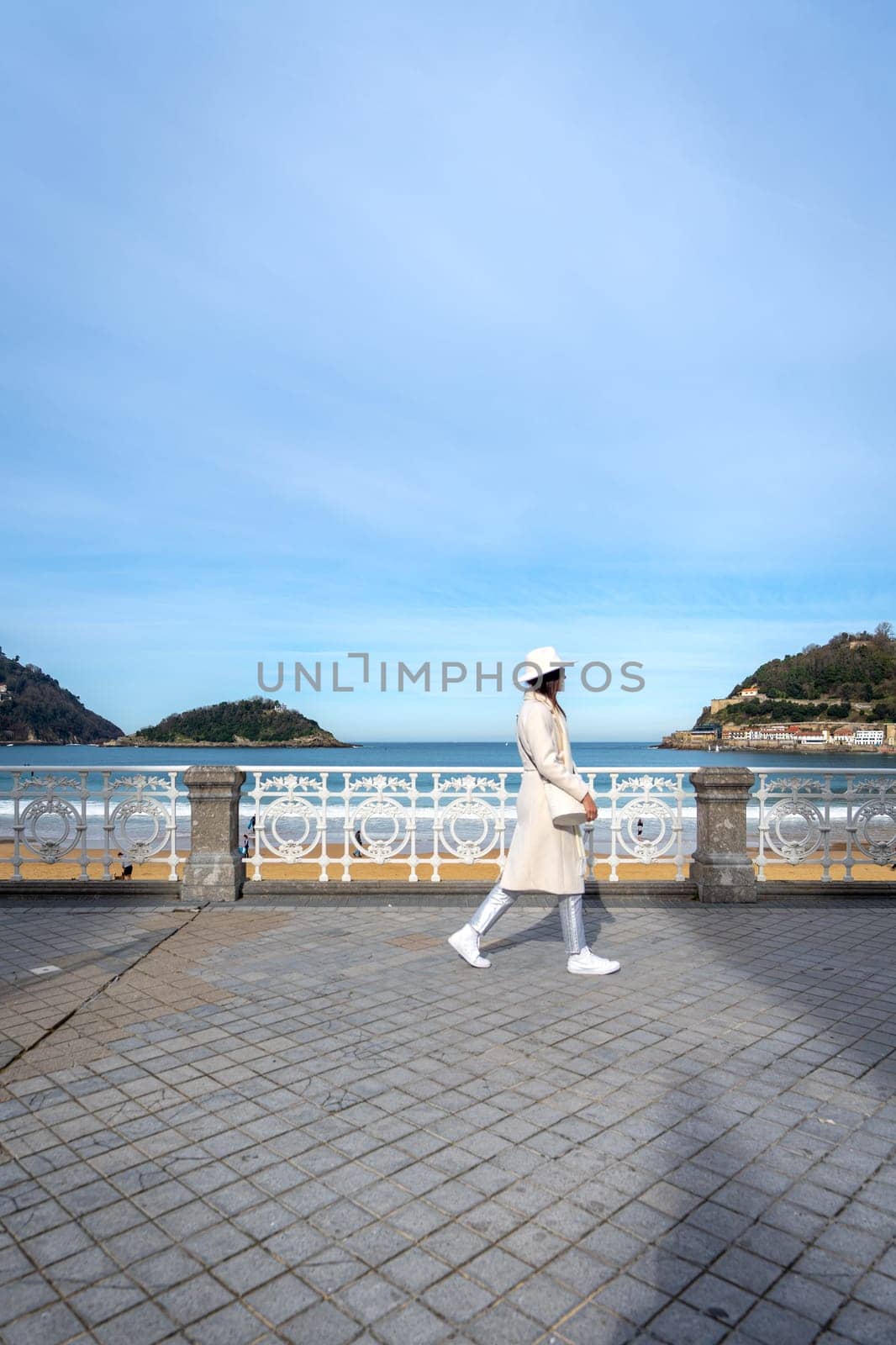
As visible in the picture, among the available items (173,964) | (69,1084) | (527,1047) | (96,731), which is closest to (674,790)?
(527,1047)

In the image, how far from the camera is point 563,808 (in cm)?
504

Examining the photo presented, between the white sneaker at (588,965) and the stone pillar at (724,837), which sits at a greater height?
the stone pillar at (724,837)

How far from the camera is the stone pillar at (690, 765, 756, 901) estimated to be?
7453mm

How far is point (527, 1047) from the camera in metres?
3.95

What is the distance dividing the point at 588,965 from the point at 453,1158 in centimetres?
242

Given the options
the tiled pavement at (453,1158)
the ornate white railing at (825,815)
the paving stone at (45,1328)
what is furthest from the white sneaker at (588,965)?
the paving stone at (45,1328)

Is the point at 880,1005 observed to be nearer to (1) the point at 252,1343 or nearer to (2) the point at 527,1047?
(2) the point at 527,1047

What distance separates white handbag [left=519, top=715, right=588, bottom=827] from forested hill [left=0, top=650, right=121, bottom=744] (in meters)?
117

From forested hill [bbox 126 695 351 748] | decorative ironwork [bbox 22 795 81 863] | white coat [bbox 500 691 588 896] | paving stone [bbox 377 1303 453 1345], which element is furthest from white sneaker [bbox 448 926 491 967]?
forested hill [bbox 126 695 351 748]

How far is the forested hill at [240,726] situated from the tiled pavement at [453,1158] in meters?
114

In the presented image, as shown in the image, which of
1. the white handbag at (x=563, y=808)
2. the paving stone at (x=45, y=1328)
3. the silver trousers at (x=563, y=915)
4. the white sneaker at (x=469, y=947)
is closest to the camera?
the paving stone at (x=45, y=1328)

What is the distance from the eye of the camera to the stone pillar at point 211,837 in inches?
290

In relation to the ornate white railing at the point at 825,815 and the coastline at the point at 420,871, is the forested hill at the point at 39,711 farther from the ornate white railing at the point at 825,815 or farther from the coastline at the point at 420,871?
the ornate white railing at the point at 825,815

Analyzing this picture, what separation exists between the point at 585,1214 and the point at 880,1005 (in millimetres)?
2888
